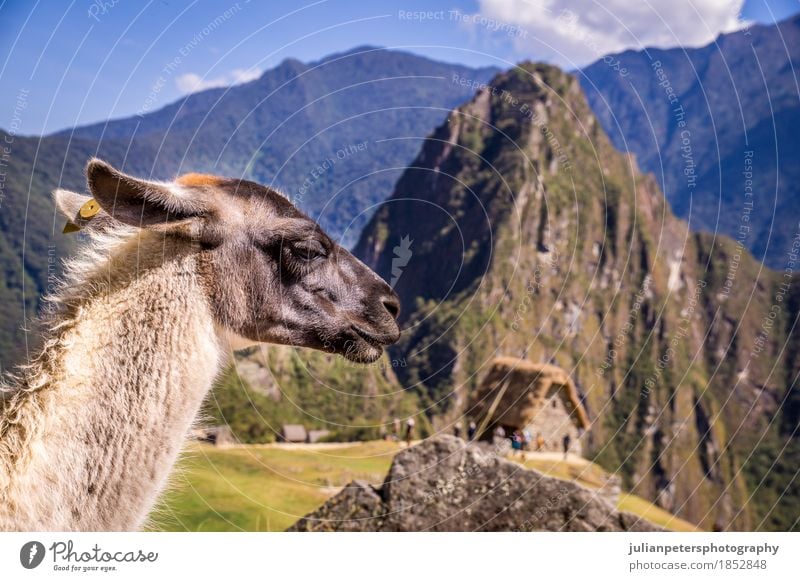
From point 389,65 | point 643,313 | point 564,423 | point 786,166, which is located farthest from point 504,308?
point 564,423

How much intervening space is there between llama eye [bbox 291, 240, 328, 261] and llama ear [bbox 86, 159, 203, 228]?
0.92 m

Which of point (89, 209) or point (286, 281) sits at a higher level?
point (89, 209)

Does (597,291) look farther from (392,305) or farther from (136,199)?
(136,199)

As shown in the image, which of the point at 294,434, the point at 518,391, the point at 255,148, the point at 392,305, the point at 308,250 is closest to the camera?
the point at 308,250

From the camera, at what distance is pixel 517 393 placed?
2262cm

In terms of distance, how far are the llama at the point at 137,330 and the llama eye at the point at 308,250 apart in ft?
0.04

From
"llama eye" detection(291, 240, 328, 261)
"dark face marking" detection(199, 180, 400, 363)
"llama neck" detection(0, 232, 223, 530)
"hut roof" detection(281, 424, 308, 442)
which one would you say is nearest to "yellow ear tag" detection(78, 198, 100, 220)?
"llama neck" detection(0, 232, 223, 530)

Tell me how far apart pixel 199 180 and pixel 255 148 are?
11.5m

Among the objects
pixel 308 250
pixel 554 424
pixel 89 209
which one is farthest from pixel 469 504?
pixel 554 424

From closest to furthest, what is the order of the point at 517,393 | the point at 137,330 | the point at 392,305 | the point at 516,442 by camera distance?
1. the point at 137,330
2. the point at 392,305
3. the point at 516,442
4. the point at 517,393

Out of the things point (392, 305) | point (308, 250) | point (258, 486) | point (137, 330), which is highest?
point (308, 250)

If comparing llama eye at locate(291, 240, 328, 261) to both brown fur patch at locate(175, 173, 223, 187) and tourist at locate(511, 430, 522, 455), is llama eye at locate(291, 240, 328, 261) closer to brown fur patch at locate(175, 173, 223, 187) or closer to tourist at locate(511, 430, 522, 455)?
brown fur patch at locate(175, 173, 223, 187)

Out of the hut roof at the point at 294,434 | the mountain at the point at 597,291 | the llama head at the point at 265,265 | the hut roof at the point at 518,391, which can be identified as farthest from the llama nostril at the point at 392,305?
the mountain at the point at 597,291

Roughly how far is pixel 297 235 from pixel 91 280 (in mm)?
1621
